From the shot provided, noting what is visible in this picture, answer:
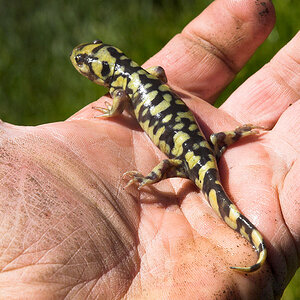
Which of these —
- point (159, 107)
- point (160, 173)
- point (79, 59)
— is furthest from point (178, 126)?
point (79, 59)

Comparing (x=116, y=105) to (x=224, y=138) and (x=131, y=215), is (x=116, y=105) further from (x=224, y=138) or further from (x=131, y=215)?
(x=131, y=215)

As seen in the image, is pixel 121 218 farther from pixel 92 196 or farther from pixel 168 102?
pixel 168 102

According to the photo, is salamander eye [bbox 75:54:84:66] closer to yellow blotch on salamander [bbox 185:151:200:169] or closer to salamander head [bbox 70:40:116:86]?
salamander head [bbox 70:40:116:86]

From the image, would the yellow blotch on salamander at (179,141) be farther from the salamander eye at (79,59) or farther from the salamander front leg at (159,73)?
the salamander eye at (79,59)

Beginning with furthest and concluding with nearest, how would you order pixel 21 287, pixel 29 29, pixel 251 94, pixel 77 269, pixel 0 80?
pixel 29 29
pixel 0 80
pixel 251 94
pixel 77 269
pixel 21 287

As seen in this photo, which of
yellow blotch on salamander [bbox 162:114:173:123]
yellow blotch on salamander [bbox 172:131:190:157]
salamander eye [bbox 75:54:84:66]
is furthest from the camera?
salamander eye [bbox 75:54:84:66]

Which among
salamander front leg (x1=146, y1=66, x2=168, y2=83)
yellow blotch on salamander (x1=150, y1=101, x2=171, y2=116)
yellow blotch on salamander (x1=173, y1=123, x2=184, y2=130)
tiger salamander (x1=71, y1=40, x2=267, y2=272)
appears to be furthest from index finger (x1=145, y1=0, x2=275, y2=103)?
yellow blotch on salamander (x1=173, y1=123, x2=184, y2=130)

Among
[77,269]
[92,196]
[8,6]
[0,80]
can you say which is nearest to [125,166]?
[92,196]
